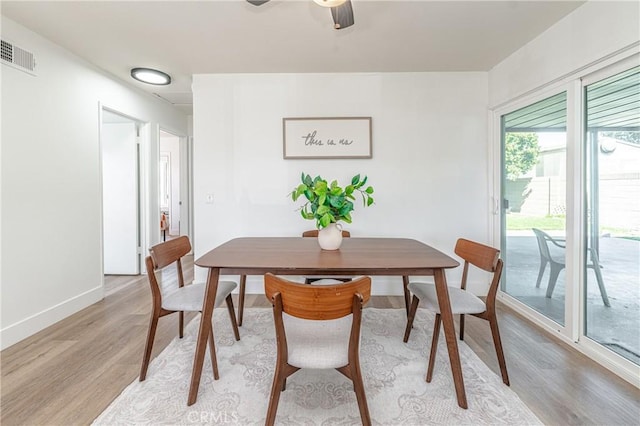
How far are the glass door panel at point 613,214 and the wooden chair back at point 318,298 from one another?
6.27 feet

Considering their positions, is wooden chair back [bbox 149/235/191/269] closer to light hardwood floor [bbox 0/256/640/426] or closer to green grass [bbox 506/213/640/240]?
light hardwood floor [bbox 0/256/640/426]

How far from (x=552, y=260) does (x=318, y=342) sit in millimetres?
2252

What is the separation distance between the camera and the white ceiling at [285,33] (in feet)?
6.68

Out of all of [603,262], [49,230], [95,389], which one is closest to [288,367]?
A: [95,389]

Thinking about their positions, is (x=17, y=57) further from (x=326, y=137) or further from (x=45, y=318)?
(x=326, y=137)

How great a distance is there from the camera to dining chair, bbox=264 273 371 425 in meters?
1.12

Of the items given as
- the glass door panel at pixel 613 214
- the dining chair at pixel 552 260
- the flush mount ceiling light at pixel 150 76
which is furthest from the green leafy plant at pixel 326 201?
the flush mount ceiling light at pixel 150 76

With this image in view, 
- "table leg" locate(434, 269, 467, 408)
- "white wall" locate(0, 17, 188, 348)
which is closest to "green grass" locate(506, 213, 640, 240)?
"table leg" locate(434, 269, 467, 408)

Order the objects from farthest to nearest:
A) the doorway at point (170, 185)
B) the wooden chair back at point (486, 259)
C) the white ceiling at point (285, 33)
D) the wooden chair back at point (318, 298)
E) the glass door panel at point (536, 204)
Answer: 1. the doorway at point (170, 185)
2. the glass door panel at point (536, 204)
3. the white ceiling at point (285, 33)
4. the wooden chair back at point (486, 259)
5. the wooden chair back at point (318, 298)

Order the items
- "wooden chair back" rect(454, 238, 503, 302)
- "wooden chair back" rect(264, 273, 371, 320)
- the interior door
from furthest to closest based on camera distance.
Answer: the interior door < "wooden chair back" rect(454, 238, 503, 302) < "wooden chair back" rect(264, 273, 371, 320)

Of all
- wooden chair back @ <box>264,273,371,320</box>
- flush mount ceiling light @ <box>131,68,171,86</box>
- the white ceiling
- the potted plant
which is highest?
flush mount ceiling light @ <box>131,68,171,86</box>

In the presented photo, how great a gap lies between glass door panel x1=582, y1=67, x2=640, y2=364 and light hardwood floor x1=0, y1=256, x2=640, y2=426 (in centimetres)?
29

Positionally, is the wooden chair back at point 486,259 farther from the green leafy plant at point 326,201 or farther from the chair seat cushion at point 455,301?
the green leafy plant at point 326,201

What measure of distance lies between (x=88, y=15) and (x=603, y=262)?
4.11 m
